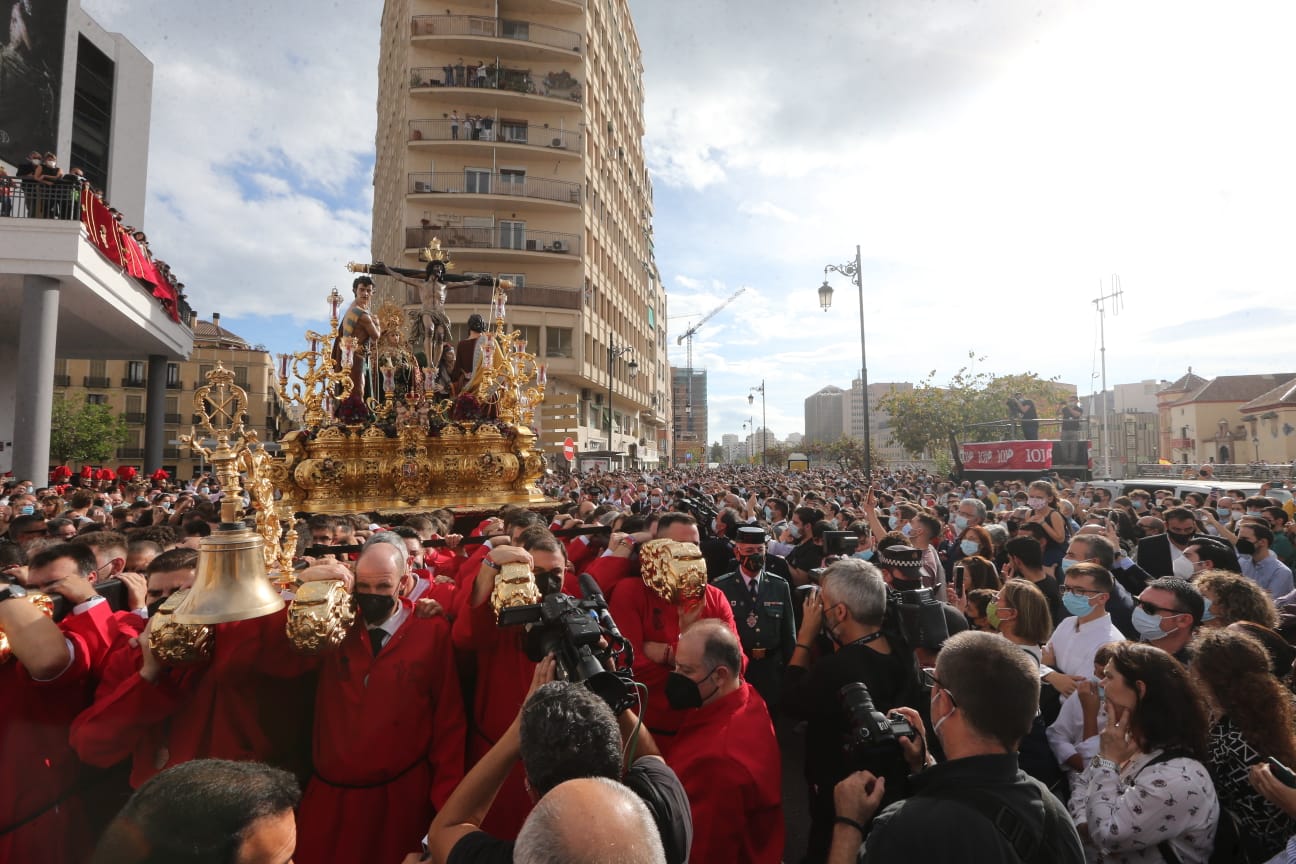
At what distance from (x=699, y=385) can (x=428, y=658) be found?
195395 mm

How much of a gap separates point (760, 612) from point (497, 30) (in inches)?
1401

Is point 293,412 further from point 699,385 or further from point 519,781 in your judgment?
point 699,385

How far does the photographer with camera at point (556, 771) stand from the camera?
174 cm

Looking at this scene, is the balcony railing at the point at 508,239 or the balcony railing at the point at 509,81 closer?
the balcony railing at the point at 508,239

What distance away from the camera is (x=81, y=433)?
41.7 metres

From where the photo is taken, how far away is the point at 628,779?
6.38 ft

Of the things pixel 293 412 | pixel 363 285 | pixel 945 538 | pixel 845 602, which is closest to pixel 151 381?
→ pixel 293 412

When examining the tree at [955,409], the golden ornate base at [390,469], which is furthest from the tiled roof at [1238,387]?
the golden ornate base at [390,469]

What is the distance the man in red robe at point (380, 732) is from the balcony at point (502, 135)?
32.9 meters

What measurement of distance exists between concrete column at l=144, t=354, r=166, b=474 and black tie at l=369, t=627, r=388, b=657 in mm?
23814

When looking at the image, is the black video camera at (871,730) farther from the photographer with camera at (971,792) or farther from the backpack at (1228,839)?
the backpack at (1228,839)

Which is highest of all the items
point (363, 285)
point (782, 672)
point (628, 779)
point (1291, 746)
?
point (363, 285)

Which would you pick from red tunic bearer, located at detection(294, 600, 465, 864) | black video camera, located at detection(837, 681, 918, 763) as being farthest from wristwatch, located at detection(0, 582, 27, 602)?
black video camera, located at detection(837, 681, 918, 763)

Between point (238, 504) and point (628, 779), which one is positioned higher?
point (238, 504)
